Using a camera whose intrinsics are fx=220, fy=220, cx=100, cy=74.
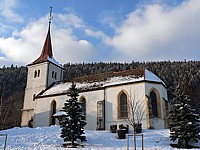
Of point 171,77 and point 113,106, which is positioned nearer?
point 113,106

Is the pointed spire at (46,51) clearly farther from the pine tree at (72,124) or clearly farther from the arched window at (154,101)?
the pine tree at (72,124)

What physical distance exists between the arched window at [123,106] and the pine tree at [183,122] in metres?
8.26

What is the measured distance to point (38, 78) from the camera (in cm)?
3491

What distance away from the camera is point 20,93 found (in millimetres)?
65125

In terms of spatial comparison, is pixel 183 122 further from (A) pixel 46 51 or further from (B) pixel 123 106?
(A) pixel 46 51

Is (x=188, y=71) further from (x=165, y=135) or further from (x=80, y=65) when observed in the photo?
(x=165, y=135)

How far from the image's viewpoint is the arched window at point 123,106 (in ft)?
80.7

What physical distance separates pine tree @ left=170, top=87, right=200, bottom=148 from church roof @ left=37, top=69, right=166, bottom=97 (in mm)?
7882

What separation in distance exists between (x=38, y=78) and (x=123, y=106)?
16.2m

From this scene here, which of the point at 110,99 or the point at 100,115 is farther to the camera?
the point at 110,99

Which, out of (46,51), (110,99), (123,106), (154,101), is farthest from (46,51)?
(154,101)

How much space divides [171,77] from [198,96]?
9.62 m

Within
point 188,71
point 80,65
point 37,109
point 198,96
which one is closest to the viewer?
point 37,109

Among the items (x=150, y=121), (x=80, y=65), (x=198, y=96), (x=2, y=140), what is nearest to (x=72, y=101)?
(x=2, y=140)
